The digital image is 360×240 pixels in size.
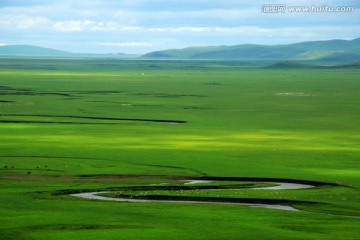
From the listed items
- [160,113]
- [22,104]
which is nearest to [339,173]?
[160,113]

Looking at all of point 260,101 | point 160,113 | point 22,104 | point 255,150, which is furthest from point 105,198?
point 260,101

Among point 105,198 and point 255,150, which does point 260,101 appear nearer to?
point 255,150

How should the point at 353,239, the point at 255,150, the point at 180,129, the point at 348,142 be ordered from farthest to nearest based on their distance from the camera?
the point at 180,129, the point at 348,142, the point at 255,150, the point at 353,239

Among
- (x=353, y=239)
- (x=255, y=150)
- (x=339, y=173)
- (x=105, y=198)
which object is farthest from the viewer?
(x=255, y=150)

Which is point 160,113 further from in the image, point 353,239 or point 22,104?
point 353,239

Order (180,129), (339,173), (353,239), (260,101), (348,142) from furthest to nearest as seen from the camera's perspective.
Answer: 1. (260,101)
2. (180,129)
3. (348,142)
4. (339,173)
5. (353,239)

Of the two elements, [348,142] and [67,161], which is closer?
[67,161]
